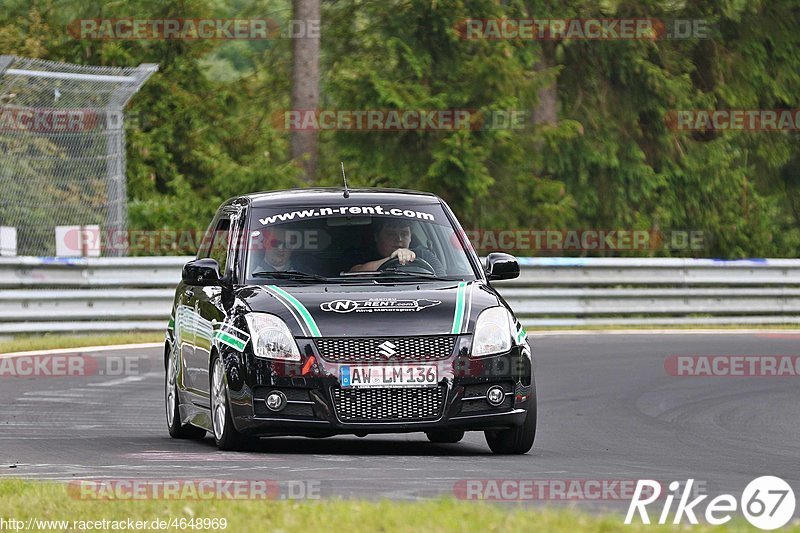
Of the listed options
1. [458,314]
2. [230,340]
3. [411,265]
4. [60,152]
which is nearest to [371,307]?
[458,314]

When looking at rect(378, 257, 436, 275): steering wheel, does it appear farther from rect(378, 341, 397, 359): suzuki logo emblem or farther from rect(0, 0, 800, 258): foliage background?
rect(0, 0, 800, 258): foliage background

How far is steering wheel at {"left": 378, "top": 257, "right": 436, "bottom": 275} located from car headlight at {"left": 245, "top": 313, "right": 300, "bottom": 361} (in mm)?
1236

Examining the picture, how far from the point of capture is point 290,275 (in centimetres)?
1078

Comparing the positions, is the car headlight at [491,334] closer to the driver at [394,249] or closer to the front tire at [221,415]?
the driver at [394,249]

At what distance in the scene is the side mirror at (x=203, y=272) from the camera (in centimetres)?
1084

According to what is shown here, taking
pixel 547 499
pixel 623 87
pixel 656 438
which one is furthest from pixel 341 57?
pixel 547 499

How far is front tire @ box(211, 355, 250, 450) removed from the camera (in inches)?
400

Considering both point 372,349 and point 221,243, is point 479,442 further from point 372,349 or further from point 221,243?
point 221,243

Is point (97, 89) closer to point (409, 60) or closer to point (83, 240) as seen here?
point (83, 240)

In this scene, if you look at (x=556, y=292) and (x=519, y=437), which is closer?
(x=519, y=437)

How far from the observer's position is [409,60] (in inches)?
1197

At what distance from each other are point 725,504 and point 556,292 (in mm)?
15898

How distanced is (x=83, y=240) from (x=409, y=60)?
9956 mm

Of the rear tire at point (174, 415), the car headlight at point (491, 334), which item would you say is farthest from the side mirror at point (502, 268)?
the rear tire at point (174, 415)
